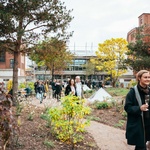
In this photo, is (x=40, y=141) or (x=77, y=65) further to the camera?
(x=77, y=65)

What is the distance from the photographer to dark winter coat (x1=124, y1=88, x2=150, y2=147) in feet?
14.2

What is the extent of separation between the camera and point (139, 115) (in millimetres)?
4355

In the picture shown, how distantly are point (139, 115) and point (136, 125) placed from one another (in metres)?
0.16

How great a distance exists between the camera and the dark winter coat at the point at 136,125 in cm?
432

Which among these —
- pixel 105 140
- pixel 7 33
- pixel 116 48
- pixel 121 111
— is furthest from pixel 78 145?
pixel 116 48

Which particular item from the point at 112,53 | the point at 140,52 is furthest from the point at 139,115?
the point at 112,53

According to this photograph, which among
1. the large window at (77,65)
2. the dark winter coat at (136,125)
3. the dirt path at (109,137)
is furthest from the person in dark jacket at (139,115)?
the large window at (77,65)

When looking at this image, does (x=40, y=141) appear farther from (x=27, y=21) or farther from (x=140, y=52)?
(x=140, y=52)

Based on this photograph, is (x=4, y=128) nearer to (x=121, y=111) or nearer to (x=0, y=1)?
(x=121, y=111)

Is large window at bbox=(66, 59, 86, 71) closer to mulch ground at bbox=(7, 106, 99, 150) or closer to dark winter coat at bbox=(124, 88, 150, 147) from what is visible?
mulch ground at bbox=(7, 106, 99, 150)

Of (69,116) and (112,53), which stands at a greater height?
(112,53)

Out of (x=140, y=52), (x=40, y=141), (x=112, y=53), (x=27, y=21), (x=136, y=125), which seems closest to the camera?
(x=136, y=125)

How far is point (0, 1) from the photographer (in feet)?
42.9

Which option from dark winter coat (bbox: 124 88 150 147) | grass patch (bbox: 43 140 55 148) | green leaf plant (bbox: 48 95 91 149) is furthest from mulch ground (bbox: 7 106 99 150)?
dark winter coat (bbox: 124 88 150 147)
